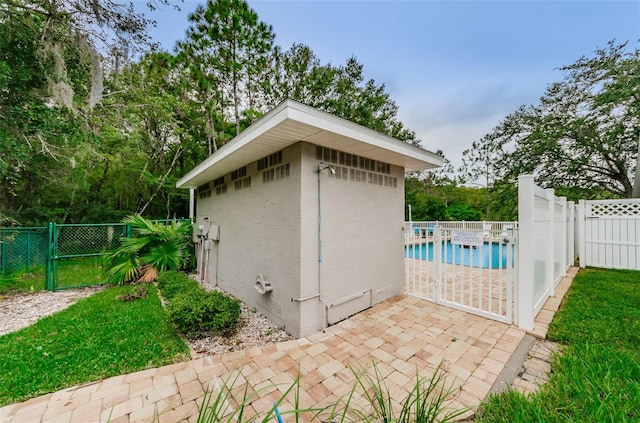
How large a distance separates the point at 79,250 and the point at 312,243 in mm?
7048

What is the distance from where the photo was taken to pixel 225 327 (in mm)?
3385

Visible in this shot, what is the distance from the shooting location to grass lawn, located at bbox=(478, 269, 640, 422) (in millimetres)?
1704

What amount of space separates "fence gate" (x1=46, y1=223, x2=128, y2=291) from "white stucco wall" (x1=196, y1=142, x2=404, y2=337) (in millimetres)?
4239

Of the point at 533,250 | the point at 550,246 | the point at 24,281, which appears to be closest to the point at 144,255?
the point at 24,281

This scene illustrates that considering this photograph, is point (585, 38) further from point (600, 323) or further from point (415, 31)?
point (600, 323)

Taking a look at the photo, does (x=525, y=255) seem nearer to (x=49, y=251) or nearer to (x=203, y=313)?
(x=203, y=313)

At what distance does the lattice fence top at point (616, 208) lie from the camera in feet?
19.7

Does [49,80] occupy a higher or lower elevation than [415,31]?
lower

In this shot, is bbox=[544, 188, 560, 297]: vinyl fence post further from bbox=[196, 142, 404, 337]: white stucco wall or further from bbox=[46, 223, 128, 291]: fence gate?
bbox=[46, 223, 128, 291]: fence gate

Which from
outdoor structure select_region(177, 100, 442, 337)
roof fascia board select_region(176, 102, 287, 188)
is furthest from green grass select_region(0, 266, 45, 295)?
roof fascia board select_region(176, 102, 287, 188)

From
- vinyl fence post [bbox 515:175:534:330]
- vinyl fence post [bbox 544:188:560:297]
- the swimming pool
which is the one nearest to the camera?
vinyl fence post [bbox 515:175:534:330]

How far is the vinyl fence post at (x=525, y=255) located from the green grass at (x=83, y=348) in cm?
437

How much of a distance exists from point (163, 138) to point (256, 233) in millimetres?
9992

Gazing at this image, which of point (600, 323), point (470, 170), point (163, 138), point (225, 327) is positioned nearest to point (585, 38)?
point (470, 170)
